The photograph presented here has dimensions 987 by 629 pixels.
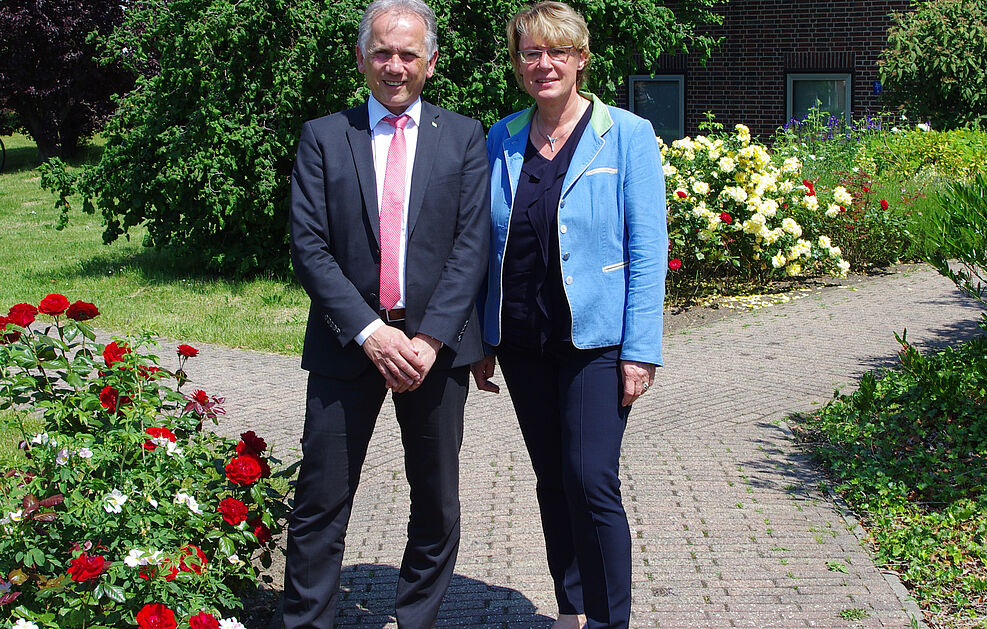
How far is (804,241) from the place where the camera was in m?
8.99

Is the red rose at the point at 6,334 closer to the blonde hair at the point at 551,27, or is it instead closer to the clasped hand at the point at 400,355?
the clasped hand at the point at 400,355

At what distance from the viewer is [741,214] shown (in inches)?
342

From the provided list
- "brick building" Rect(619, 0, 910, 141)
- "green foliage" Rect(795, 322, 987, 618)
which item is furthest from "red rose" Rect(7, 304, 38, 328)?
"brick building" Rect(619, 0, 910, 141)

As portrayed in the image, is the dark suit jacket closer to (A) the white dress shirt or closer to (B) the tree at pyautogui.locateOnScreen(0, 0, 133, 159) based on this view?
(A) the white dress shirt

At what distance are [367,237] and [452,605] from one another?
4.68 feet

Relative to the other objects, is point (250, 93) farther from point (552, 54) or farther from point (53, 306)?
point (552, 54)

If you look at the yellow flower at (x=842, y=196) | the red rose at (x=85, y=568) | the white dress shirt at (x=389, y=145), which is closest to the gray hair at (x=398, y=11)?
the white dress shirt at (x=389, y=145)

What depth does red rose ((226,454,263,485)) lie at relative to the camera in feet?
Answer: 10.3

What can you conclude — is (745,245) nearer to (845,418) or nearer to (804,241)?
(804,241)

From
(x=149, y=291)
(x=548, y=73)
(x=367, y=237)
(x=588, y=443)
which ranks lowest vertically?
(x=149, y=291)

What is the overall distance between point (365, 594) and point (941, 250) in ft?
10.1

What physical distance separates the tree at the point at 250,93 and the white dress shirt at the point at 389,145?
228 inches

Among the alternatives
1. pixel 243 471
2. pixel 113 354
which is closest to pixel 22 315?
pixel 113 354

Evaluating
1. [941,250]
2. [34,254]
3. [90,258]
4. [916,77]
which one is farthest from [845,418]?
[916,77]
